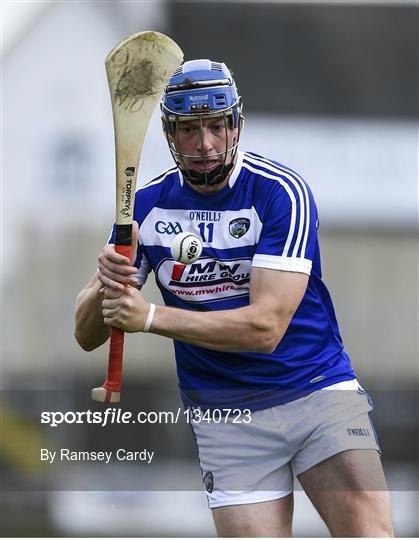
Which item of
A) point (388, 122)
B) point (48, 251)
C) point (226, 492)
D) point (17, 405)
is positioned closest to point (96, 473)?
point (17, 405)

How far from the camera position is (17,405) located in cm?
1220

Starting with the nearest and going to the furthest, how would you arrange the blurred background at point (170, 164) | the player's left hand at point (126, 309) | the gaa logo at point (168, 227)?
the player's left hand at point (126, 309) < the gaa logo at point (168, 227) < the blurred background at point (170, 164)

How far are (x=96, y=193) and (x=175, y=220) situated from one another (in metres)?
10.2

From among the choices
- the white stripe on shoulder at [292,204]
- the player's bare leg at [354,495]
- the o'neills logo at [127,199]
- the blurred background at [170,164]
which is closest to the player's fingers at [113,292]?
the o'neills logo at [127,199]

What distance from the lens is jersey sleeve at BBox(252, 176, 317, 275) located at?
357 cm

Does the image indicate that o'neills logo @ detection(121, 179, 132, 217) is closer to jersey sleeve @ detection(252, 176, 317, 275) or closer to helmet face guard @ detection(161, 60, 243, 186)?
helmet face guard @ detection(161, 60, 243, 186)

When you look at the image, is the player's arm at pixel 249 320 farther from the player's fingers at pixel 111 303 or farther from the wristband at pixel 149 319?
the player's fingers at pixel 111 303

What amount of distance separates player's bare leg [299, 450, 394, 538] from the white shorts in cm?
8

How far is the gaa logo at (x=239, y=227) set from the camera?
3.68 metres

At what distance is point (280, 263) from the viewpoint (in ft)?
11.6

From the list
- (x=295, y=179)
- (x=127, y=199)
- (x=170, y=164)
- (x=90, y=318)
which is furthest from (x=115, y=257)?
(x=170, y=164)

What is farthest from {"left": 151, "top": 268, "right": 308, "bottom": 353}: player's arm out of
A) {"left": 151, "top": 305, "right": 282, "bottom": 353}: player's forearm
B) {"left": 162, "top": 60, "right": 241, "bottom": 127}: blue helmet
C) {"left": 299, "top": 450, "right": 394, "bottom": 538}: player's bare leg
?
{"left": 162, "top": 60, "right": 241, "bottom": 127}: blue helmet

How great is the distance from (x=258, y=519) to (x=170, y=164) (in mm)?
8700

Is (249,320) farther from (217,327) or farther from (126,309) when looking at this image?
(126,309)
